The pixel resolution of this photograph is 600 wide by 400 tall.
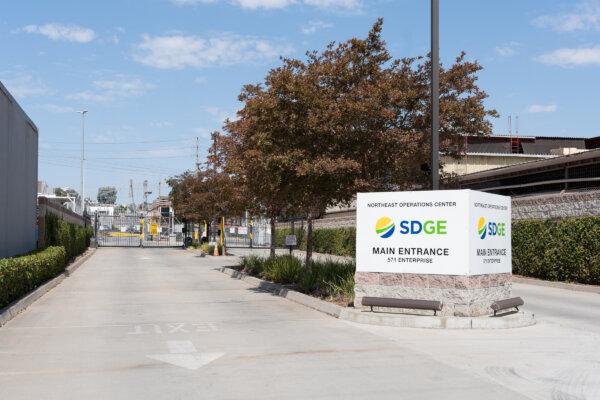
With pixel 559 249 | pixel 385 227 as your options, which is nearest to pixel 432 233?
pixel 385 227

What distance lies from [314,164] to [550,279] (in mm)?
11502

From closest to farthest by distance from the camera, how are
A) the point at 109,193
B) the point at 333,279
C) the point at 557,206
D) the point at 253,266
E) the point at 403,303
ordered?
1. the point at 403,303
2. the point at 333,279
3. the point at 557,206
4. the point at 253,266
5. the point at 109,193

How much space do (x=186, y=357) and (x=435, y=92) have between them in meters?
7.51

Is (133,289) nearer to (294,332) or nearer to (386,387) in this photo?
(294,332)

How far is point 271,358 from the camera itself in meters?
8.98

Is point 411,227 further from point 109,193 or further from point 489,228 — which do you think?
A: point 109,193

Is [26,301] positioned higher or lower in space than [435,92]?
lower

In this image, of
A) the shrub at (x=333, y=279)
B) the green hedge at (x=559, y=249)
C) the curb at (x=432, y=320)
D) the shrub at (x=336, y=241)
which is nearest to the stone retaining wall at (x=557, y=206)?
the green hedge at (x=559, y=249)

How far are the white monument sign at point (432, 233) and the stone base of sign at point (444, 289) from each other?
0.14 metres

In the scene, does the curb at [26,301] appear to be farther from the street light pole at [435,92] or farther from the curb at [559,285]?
the curb at [559,285]

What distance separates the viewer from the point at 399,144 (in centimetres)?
1596

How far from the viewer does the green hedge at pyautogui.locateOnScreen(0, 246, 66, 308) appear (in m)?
13.8

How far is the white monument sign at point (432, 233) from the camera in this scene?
12.4 metres

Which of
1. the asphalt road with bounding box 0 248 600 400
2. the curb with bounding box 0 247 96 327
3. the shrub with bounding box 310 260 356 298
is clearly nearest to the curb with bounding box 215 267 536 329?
the asphalt road with bounding box 0 248 600 400
